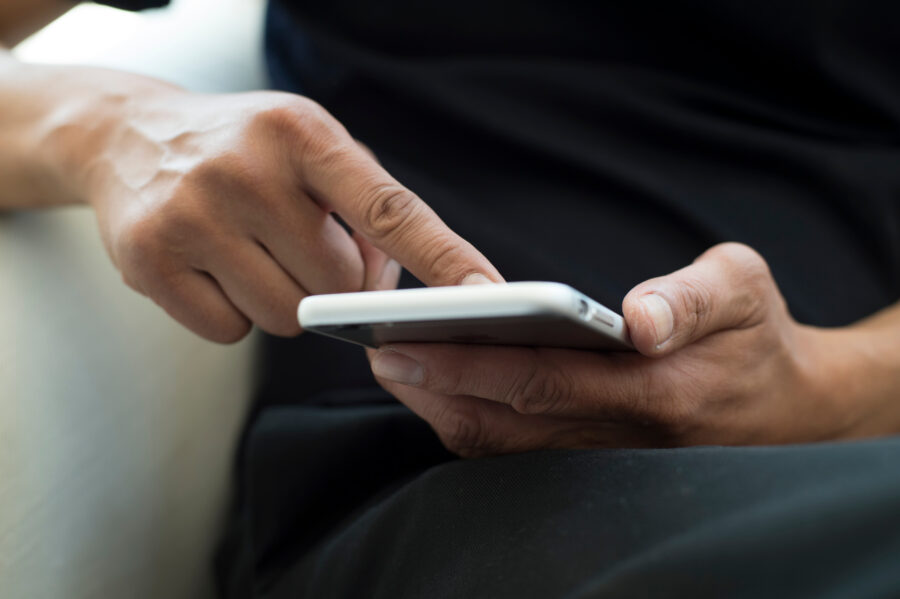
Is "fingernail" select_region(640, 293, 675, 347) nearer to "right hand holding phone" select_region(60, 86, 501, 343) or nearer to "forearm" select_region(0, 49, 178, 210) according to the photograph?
"right hand holding phone" select_region(60, 86, 501, 343)

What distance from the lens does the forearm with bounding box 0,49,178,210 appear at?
1.84 ft

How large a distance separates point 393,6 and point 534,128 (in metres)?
0.21

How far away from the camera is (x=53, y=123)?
0.57m

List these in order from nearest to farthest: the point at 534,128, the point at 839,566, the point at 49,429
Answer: the point at 839,566
the point at 49,429
the point at 534,128

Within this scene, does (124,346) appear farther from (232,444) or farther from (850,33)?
(850,33)

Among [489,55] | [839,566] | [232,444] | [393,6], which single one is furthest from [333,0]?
[839,566]

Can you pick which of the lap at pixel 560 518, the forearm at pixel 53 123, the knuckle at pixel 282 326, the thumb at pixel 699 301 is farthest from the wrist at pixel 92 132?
the thumb at pixel 699 301

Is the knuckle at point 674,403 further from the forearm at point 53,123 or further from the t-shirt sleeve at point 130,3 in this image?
the t-shirt sleeve at point 130,3

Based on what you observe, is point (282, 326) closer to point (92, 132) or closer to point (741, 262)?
point (92, 132)

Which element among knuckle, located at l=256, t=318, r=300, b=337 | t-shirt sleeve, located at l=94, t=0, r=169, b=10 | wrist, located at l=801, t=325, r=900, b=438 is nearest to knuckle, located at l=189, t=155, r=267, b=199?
knuckle, located at l=256, t=318, r=300, b=337

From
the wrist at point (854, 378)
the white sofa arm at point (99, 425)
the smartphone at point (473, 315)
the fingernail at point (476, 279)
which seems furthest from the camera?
the wrist at point (854, 378)

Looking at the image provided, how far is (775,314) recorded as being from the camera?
578 mm

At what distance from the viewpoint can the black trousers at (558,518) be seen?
326mm

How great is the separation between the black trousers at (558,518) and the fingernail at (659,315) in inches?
2.8
